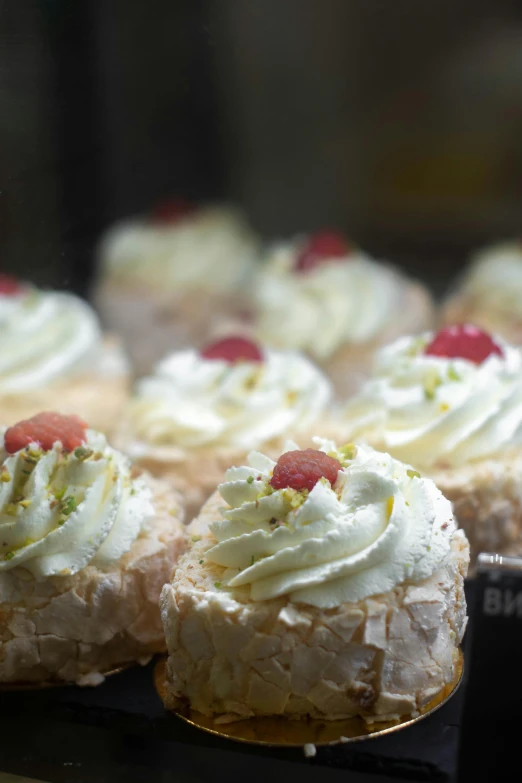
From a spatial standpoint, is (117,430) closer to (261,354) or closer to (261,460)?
(261,354)

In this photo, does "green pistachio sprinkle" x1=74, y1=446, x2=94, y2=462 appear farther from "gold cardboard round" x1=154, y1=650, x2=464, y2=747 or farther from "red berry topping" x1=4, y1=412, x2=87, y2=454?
"gold cardboard round" x1=154, y1=650, x2=464, y2=747

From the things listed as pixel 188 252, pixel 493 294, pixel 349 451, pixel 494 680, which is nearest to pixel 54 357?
pixel 188 252

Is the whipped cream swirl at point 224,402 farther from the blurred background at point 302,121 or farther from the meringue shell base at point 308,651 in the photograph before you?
the meringue shell base at point 308,651

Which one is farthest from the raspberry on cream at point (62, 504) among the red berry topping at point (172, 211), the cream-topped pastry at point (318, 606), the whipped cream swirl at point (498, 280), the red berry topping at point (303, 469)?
the red berry topping at point (172, 211)

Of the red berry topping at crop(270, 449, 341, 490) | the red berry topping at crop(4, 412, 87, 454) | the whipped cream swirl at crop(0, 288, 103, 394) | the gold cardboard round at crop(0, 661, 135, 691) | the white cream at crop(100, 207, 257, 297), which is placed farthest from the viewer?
the white cream at crop(100, 207, 257, 297)

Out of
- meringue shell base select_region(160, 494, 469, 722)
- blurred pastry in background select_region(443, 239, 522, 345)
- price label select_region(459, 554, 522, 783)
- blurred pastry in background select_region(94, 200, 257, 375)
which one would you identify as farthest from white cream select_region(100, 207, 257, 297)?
price label select_region(459, 554, 522, 783)
